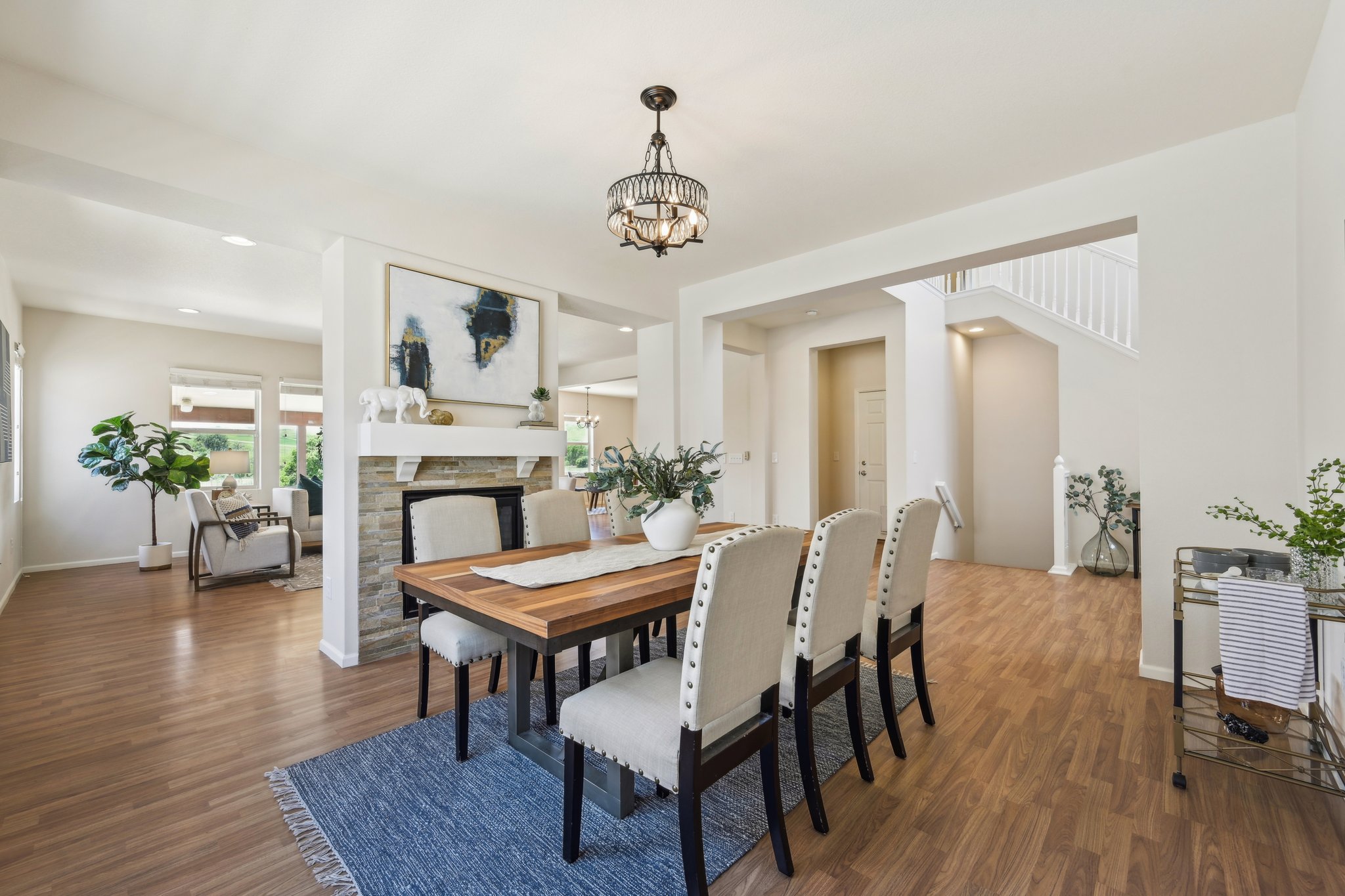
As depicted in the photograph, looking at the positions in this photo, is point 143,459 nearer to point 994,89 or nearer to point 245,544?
point 245,544

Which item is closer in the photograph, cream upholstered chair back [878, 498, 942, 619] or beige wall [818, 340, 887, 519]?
cream upholstered chair back [878, 498, 942, 619]

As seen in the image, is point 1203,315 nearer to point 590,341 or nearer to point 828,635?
point 828,635

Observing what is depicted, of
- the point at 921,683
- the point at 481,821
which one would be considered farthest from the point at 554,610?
the point at 921,683

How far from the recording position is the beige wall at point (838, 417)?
756cm

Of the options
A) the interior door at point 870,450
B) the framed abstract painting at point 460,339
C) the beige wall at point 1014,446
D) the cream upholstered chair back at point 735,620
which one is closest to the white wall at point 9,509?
the framed abstract painting at point 460,339

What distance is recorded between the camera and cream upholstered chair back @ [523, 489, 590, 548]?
112 inches

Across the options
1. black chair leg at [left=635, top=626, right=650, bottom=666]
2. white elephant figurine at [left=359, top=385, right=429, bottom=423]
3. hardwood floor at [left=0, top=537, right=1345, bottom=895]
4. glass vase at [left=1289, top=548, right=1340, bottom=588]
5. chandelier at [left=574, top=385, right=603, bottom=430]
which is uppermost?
chandelier at [left=574, top=385, right=603, bottom=430]

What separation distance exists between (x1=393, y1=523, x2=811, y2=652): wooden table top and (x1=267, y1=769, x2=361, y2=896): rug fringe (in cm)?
70

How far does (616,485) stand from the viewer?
2.42m

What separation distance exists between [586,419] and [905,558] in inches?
422

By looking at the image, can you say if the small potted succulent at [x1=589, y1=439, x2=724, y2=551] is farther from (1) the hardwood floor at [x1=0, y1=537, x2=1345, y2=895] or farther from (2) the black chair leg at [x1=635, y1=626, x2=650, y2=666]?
(1) the hardwood floor at [x1=0, y1=537, x2=1345, y2=895]

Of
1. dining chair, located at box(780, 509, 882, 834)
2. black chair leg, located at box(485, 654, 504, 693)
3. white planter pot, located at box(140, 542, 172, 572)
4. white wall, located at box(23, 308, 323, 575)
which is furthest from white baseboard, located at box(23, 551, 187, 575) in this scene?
dining chair, located at box(780, 509, 882, 834)

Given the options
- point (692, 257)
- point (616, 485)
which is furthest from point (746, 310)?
point (616, 485)

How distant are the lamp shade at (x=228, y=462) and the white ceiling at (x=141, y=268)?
1392 millimetres
